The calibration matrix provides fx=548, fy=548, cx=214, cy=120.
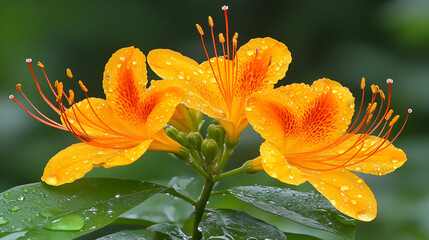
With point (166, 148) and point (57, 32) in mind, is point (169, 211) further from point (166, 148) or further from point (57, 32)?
point (57, 32)

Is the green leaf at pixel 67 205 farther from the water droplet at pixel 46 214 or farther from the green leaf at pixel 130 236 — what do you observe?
the green leaf at pixel 130 236

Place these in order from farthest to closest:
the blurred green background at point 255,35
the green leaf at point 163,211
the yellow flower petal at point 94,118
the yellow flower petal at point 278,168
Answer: the blurred green background at point 255,35
the green leaf at point 163,211
the yellow flower petal at point 94,118
the yellow flower petal at point 278,168

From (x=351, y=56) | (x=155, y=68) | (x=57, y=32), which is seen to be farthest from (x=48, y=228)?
(x=351, y=56)

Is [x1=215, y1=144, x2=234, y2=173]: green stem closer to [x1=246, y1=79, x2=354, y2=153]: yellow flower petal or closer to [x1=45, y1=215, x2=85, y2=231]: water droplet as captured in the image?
[x1=246, y1=79, x2=354, y2=153]: yellow flower petal

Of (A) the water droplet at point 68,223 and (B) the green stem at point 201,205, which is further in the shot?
(B) the green stem at point 201,205

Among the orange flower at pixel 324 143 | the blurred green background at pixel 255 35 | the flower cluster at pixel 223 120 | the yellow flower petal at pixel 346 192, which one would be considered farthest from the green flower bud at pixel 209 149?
the blurred green background at pixel 255 35

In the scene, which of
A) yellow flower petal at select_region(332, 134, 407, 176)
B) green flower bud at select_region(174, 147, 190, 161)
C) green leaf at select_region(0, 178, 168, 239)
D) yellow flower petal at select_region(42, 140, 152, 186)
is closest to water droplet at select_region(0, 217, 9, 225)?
green leaf at select_region(0, 178, 168, 239)

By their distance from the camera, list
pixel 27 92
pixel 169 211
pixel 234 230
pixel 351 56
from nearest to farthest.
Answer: pixel 234 230 → pixel 169 211 → pixel 27 92 → pixel 351 56
